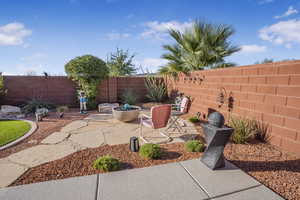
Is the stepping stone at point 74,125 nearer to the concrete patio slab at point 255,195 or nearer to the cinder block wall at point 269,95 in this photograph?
the concrete patio slab at point 255,195

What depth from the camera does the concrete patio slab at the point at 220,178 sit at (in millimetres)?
1646

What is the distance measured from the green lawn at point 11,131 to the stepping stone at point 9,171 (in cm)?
102

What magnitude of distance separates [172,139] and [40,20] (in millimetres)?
5929

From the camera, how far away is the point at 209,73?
4430 mm

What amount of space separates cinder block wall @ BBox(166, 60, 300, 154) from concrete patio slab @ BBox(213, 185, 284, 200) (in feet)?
4.31

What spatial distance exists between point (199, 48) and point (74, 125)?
5.12m

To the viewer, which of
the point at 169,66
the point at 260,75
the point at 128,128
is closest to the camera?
the point at 260,75

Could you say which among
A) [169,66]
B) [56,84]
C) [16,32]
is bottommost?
[56,84]

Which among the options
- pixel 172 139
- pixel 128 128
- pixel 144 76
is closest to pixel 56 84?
pixel 144 76

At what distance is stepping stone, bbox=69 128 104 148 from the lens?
2940mm

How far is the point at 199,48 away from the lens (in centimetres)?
580

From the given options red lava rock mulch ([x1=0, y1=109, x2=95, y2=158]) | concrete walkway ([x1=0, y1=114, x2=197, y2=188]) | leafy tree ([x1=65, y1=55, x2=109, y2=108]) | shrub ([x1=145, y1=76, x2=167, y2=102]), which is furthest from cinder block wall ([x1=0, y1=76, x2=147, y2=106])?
concrete walkway ([x1=0, y1=114, x2=197, y2=188])

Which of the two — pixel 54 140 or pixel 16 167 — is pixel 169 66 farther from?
pixel 16 167

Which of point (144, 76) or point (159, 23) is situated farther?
point (144, 76)
